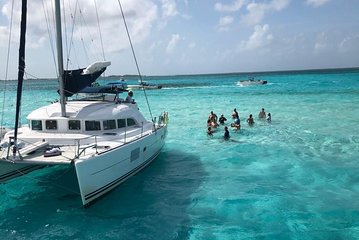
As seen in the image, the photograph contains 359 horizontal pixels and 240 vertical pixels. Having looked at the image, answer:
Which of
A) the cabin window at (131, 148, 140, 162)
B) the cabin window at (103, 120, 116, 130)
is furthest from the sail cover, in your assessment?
the cabin window at (131, 148, 140, 162)

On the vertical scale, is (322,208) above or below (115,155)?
below

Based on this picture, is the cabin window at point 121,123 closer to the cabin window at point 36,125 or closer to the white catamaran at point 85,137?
the white catamaran at point 85,137

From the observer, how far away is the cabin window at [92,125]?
46.9ft

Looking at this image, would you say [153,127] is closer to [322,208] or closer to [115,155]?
[115,155]

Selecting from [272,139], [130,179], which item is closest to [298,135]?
[272,139]

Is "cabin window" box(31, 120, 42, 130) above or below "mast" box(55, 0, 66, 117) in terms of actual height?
below

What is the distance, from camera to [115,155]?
12109 millimetres

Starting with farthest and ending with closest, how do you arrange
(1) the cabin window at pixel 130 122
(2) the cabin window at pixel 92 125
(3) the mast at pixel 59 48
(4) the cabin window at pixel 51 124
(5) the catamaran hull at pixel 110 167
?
1. (1) the cabin window at pixel 130 122
2. (4) the cabin window at pixel 51 124
3. (2) the cabin window at pixel 92 125
4. (3) the mast at pixel 59 48
5. (5) the catamaran hull at pixel 110 167

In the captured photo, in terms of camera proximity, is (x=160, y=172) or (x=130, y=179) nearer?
(x=130, y=179)

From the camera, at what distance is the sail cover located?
47.4 feet

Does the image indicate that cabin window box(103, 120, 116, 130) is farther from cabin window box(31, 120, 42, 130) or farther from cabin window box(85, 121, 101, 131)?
cabin window box(31, 120, 42, 130)

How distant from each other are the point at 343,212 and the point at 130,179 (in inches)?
316

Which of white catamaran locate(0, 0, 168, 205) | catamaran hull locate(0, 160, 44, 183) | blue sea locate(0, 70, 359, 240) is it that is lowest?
blue sea locate(0, 70, 359, 240)

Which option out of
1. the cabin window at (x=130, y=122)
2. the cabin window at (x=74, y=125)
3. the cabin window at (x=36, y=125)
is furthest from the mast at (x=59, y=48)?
the cabin window at (x=130, y=122)
